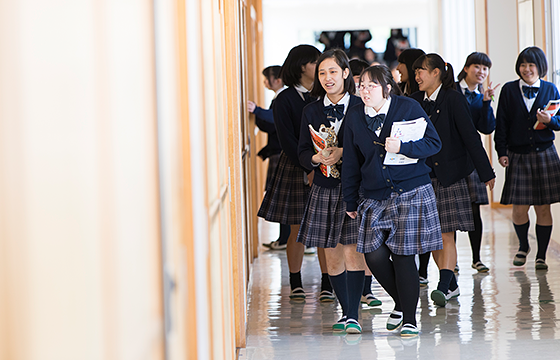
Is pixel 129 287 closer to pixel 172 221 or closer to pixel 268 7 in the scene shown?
pixel 172 221

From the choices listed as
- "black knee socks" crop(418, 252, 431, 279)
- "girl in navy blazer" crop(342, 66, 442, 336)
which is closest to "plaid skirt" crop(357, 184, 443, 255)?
"girl in navy blazer" crop(342, 66, 442, 336)

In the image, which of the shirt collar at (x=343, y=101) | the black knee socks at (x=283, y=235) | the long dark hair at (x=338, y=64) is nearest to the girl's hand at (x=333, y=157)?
the shirt collar at (x=343, y=101)

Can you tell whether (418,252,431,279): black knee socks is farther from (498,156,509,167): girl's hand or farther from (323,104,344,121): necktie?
(323,104,344,121): necktie

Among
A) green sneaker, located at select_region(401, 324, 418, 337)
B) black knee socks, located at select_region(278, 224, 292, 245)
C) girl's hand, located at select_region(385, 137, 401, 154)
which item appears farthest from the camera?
black knee socks, located at select_region(278, 224, 292, 245)

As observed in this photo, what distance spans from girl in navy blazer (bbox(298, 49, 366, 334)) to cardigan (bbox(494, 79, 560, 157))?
169cm

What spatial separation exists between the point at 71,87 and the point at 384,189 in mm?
2590

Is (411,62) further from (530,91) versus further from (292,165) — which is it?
(292,165)

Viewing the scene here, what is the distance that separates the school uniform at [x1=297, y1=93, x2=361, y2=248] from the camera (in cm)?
336

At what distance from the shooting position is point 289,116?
3.91 m

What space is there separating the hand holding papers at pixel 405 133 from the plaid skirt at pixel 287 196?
1099 mm

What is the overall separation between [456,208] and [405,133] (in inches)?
40.9

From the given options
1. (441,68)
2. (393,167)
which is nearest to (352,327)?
(393,167)

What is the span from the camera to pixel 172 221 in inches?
43.1

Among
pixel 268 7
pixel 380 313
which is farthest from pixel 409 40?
pixel 380 313
